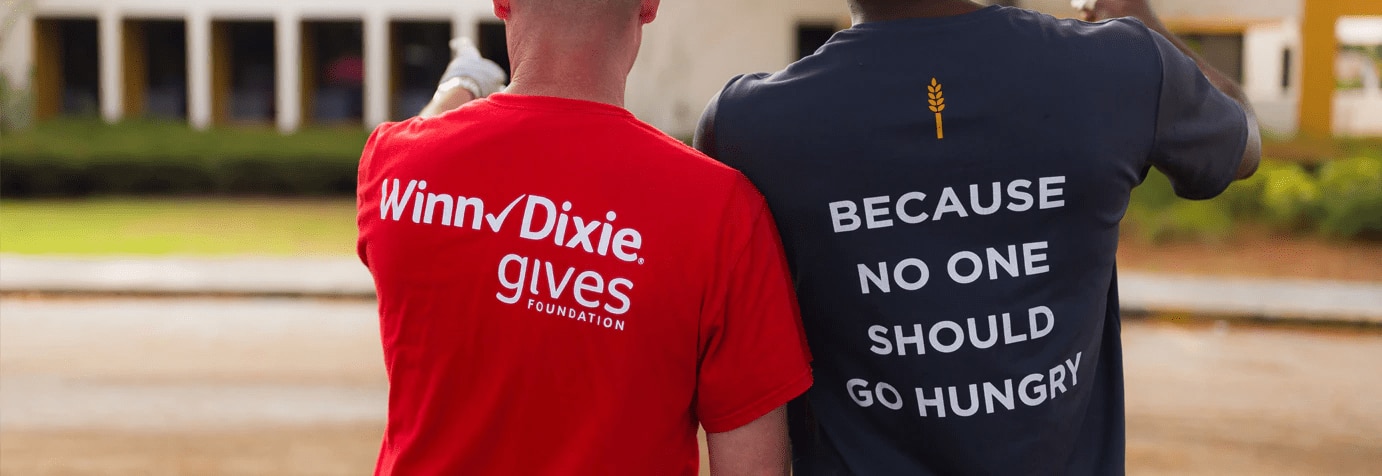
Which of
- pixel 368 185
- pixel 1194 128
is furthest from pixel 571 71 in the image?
pixel 1194 128

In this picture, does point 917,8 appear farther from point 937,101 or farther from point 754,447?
point 754,447

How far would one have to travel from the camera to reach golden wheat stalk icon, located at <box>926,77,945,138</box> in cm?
183

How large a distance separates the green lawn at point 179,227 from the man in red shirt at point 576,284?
1260 cm

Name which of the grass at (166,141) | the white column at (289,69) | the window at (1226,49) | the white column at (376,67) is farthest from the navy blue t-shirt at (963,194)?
the window at (1226,49)

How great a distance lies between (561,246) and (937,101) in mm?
540

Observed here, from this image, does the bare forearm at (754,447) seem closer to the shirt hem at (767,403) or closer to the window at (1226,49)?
the shirt hem at (767,403)

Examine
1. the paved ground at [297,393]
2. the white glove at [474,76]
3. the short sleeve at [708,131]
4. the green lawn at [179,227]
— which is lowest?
the green lawn at [179,227]

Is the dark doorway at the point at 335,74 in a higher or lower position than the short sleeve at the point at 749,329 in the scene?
lower

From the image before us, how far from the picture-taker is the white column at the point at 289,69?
985 inches

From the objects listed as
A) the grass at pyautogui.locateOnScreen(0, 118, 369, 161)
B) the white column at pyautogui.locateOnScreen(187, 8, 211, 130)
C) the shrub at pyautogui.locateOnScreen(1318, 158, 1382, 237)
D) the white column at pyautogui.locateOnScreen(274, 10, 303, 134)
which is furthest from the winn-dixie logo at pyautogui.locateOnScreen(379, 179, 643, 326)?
the white column at pyautogui.locateOnScreen(187, 8, 211, 130)

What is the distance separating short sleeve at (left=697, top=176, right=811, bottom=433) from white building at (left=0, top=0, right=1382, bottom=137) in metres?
20.8

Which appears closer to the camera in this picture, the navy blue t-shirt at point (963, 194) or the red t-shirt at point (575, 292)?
the red t-shirt at point (575, 292)

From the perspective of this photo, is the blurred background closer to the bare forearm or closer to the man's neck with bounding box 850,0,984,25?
the bare forearm

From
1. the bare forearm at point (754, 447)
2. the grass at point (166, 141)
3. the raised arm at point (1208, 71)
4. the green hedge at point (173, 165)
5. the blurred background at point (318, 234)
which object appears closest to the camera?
the bare forearm at point (754, 447)
